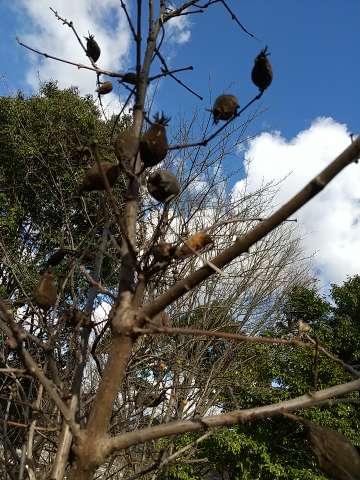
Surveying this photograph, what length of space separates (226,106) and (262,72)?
88mm

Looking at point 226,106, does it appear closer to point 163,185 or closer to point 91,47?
point 163,185

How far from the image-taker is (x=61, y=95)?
30.9ft

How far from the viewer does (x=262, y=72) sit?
0.82m

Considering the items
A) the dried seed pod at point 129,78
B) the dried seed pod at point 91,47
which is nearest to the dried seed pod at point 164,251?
the dried seed pod at point 129,78

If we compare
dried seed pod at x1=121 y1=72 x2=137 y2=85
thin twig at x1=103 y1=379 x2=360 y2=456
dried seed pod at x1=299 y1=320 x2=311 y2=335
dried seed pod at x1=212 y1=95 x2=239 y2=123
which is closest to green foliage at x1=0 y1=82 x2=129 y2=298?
dried seed pod at x1=121 y1=72 x2=137 y2=85

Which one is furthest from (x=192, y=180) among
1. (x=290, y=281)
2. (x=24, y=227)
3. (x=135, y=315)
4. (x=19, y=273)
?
(x=135, y=315)

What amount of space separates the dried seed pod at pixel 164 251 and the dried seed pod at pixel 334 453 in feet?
0.86

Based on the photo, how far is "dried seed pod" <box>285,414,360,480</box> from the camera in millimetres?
571

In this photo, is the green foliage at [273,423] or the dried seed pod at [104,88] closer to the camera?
the dried seed pod at [104,88]

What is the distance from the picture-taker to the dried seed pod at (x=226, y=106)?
873 mm

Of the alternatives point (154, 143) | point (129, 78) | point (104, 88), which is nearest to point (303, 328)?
point (154, 143)

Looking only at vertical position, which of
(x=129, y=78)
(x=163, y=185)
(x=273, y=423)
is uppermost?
(x=273, y=423)

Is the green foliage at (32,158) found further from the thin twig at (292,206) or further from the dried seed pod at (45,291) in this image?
the thin twig at (292,206)

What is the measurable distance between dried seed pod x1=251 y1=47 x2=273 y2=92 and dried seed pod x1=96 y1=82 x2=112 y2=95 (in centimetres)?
44
